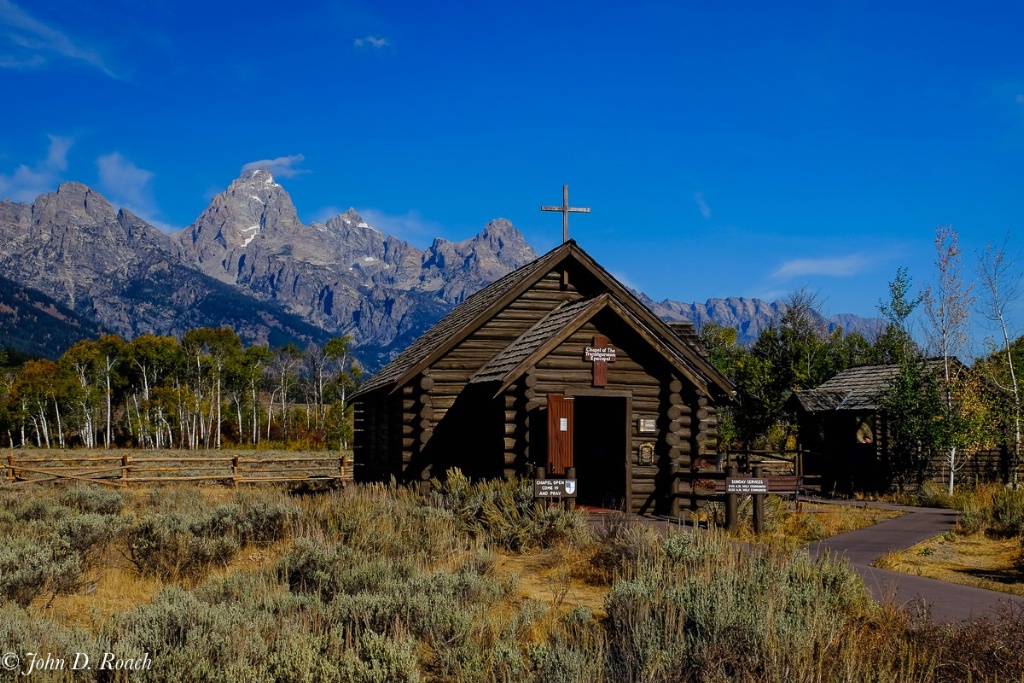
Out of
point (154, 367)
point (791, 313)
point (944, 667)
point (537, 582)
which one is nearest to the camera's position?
point (944, 667)

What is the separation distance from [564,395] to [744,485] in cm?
443

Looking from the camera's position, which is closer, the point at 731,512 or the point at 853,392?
the point at 731,512

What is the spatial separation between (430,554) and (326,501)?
4.60 meters

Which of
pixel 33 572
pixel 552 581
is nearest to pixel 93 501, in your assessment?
pixel 33 572

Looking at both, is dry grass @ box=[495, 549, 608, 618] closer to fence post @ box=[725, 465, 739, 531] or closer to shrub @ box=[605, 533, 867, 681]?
shrub @ box=[605, 533, 867, 681]

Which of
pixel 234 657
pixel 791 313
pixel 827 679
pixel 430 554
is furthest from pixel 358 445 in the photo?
pixel 791 313

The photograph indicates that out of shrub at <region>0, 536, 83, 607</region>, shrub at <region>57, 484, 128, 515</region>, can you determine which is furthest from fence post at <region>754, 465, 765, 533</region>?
shrub at <region>57, 484, 128, 515</region>

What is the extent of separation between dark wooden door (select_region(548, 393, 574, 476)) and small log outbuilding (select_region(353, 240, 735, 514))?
2cm

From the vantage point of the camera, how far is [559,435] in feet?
53.0

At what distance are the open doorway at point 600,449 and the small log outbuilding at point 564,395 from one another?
38 mm

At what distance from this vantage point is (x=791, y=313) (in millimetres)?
54375

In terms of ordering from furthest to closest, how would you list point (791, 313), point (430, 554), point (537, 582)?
point (791, 313), point (430, 554), point (537, 582)

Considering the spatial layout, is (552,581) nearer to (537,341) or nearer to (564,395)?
(564,395)

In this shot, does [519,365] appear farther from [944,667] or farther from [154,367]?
[154,367]
